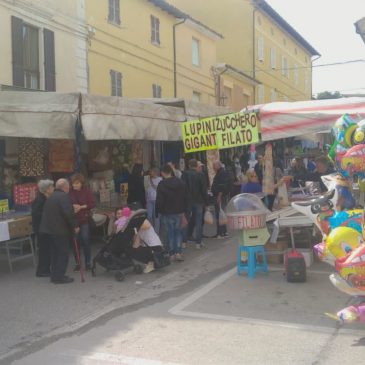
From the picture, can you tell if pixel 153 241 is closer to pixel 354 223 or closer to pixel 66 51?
pixel 354 223

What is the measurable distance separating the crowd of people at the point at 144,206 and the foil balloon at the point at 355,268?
366 cm

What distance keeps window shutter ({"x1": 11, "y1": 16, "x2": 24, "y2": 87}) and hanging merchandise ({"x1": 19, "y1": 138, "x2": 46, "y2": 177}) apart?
135 inches

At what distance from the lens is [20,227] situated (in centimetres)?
833

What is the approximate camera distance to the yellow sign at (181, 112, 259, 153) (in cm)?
758

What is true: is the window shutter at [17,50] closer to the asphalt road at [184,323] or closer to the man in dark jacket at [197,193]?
the man in dark jacket at [197,193]

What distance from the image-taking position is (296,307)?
572 centimetres

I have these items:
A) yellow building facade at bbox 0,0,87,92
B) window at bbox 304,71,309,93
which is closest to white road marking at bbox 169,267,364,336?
yellow building facade at bbox 0,0,87,92

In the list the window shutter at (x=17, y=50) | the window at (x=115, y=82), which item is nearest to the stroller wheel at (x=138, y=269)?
the window shutter at (x=17, y=50)

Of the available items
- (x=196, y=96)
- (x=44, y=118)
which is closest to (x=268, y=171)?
(x=44, y=118)

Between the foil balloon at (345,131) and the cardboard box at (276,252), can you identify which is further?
the cardboard box at (276,252)

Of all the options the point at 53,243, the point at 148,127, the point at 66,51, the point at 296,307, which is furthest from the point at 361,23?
the point at 66,51

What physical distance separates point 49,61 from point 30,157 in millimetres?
4899

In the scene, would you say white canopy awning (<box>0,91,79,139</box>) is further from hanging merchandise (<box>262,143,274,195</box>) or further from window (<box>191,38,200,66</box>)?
window (<box>191,38,200,66</box>)

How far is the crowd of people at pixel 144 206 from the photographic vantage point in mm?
7188
